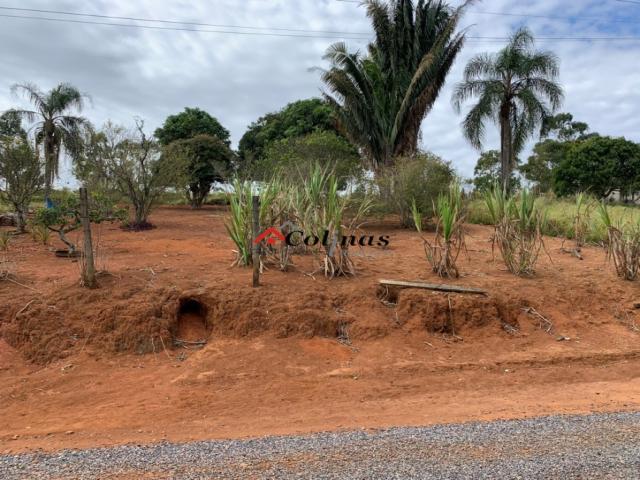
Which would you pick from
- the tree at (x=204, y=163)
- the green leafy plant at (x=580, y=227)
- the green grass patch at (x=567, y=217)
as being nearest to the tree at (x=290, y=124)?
the tree at (x=204, y=163)

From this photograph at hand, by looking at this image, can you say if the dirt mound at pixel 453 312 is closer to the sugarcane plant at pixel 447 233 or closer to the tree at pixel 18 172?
the sugarcane plant at pixel 447 233

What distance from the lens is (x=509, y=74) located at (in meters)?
22.3

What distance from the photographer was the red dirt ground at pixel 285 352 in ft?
14.0

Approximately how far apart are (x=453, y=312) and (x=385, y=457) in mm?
3836

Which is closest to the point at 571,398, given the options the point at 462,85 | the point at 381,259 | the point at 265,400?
the point at 265,400

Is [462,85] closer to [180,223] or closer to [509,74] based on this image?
[509,74]

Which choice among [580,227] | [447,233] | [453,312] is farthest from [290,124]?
[453,312]

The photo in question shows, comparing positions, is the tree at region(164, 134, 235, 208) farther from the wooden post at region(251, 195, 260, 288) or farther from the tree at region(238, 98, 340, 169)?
the wooden post at region(251, 195, 260, 288)

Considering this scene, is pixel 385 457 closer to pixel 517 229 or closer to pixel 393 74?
pixel 517 229

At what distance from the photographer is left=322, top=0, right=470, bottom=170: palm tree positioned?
2131cm

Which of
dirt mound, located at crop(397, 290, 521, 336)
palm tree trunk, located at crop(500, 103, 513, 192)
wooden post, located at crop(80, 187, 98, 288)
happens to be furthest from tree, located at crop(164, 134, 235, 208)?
dirt mound, located at crop(397, 290, 521, 336)

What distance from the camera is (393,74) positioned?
2183 centimetres

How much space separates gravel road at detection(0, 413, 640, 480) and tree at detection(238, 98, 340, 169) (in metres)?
25.3

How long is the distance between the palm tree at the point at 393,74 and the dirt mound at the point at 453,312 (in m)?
15.1
